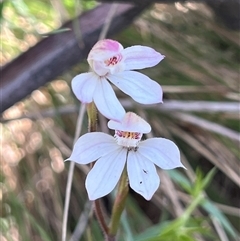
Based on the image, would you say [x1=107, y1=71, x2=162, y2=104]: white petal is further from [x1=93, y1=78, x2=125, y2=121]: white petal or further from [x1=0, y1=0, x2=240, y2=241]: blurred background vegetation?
[x1=0, y1=0, x2=240, y2=241]: blurred background vegetation

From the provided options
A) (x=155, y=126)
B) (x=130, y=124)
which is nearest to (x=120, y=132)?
(x=130, y=124)

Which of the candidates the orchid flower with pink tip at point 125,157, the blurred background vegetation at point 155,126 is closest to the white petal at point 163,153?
the orchid flower with pink tip at point 125,157

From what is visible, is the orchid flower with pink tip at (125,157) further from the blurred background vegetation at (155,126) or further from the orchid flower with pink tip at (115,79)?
the blurred background vegetation at (155,126)

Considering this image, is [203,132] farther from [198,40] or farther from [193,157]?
[198,40]

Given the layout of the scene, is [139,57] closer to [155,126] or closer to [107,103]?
[107,103]

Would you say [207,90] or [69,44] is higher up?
[69,44]

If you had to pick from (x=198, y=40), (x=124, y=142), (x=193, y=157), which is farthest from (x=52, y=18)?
(x=124, y=142)

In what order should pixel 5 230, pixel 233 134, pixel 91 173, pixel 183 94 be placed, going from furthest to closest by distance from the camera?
1. pixel 183 94
2. pixel 233 134
3. pixel 5 230
4. pixel 91 173
